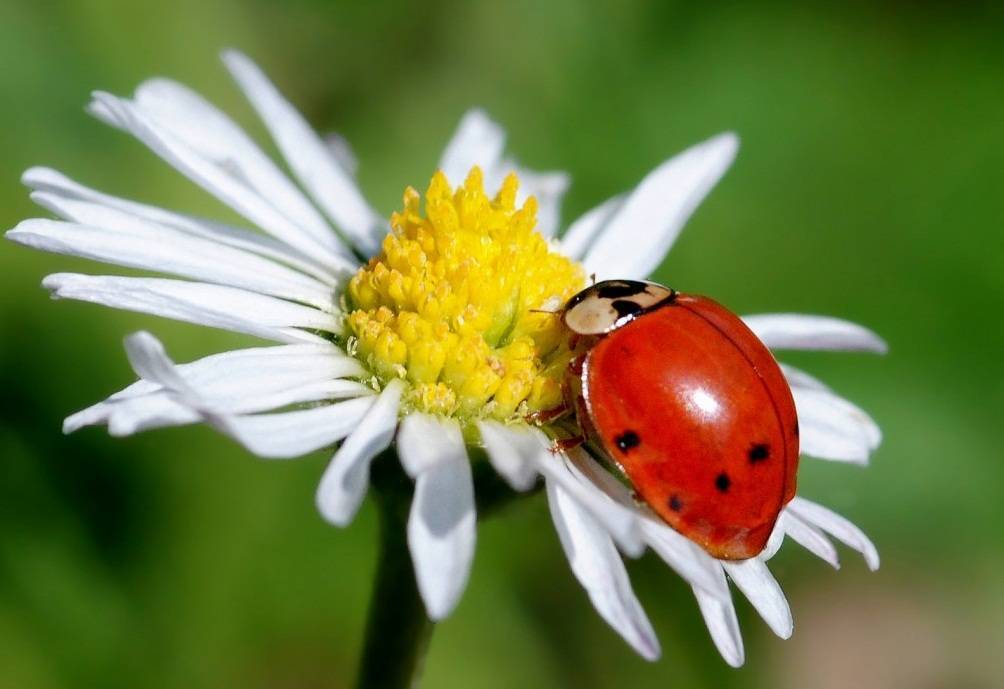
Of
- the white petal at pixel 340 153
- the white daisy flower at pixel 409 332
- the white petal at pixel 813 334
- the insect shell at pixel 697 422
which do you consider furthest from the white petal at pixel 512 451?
→ the white petal at pixel 340 153

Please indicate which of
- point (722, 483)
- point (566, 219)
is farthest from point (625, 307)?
point (566, 219)

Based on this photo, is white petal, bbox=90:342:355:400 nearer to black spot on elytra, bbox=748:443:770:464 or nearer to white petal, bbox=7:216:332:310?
white petal, bbox=7:216:332:310

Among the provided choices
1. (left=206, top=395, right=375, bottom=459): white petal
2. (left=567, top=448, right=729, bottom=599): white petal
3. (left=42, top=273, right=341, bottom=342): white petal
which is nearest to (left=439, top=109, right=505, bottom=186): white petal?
(left=42, top=273, right=341, bottom=342): white petal

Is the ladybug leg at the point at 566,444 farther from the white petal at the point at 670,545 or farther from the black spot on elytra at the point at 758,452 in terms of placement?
the black spot on elytra at the point at 758,452

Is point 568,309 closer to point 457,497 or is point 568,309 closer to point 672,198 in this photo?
point 457,497

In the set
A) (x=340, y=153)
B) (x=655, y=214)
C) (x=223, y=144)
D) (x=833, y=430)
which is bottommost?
(x=833, y=430)

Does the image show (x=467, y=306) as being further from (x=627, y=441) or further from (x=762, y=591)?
(x=762, y=591)
